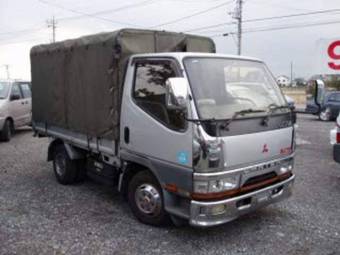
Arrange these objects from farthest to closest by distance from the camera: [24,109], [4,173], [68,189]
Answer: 1. [24,109]
2. [4,173]
3. [68,189]

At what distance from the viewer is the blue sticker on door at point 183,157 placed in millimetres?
3789

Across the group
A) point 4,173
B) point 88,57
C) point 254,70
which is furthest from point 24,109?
Answer: point 254,70

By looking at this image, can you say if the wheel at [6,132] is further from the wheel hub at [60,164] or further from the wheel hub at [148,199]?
the wheel hub at [148,199]

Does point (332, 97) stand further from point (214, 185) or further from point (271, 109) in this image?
point (214, 185)

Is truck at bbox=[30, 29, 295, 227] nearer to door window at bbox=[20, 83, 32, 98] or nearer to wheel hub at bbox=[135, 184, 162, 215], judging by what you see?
wheel hub at bbox=[135, 184, 162, 215]

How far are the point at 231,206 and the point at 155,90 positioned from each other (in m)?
1.57

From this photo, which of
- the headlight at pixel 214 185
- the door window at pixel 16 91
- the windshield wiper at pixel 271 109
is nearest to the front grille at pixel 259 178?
the headlight at pixel 214 185

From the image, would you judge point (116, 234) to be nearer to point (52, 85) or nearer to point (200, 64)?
point (200, 64)

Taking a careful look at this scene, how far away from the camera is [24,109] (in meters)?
11.8

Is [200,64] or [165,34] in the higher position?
[165,34]

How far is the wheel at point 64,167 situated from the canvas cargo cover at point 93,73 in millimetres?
526

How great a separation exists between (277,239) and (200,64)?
223cm

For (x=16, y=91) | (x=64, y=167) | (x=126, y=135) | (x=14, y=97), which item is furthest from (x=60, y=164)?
(x=16, y=91)

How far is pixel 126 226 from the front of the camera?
181 inches
